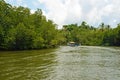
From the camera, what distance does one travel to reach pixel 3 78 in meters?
23.2

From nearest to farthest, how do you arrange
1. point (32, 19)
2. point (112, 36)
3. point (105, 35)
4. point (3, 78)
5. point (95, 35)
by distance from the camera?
point (3, 78) → point (32, 19) → point (112, 36) → point (105, 35) → point (95, 35)

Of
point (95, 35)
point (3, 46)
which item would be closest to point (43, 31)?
point (3, 46)

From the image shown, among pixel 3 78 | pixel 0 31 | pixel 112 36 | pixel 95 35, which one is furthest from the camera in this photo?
pixel 95 35

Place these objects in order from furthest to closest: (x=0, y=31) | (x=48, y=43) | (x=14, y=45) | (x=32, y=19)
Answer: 1. (x=48, y=43)
2. (x=32, y=19)
3. (x=14, y=45)
4. (x=0, y=31)

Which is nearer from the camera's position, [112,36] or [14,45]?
[14,45]

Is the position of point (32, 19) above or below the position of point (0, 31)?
above

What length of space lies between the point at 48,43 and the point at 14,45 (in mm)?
23808

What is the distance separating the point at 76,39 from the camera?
16875 cm

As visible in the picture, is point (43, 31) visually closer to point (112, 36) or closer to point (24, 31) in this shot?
point (24, 31)

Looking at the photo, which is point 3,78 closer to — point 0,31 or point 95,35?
point 0,31

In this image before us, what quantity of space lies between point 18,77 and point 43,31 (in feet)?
200

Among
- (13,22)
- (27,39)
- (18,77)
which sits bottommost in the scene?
(18,77)

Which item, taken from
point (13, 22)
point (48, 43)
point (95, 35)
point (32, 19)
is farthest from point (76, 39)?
point (13, 22)

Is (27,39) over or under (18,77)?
over
